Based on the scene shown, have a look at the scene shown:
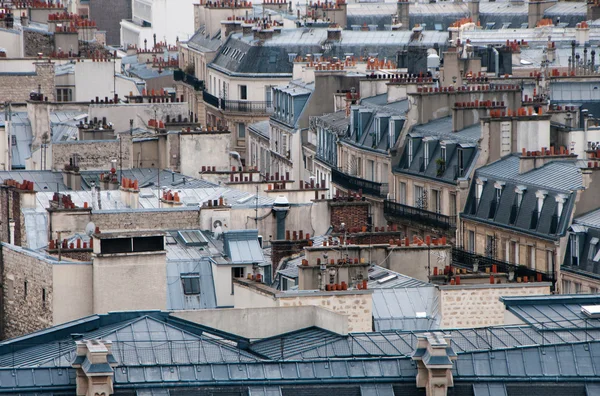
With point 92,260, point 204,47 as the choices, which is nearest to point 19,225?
point 92,260

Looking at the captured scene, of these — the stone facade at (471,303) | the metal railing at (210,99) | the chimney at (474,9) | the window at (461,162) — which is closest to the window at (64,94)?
the window at (461,162)

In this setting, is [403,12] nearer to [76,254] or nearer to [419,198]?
[419,198]

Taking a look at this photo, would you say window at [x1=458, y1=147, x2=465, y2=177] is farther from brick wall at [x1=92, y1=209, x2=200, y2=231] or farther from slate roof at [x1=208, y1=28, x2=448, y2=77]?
slate roof at [x1=208, y1=28, x2=448, y2=77]

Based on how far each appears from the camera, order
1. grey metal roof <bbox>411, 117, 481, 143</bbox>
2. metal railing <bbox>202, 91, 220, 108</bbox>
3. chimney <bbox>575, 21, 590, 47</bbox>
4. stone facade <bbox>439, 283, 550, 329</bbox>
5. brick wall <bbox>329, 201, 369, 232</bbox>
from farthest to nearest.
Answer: metal railing <bbox>202, 91, 220, 108</bbox>
chimney <bbox>575, 21, 590, 47</bbox>
grey metal roof <bbox>411, 117, 481, 143</bbox>
brick wall <bbox>329, 201, 369, 232</bbox>
stone facade <bbox>439, 283, 550, 329</bbox>

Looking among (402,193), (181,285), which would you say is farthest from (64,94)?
(181,285)

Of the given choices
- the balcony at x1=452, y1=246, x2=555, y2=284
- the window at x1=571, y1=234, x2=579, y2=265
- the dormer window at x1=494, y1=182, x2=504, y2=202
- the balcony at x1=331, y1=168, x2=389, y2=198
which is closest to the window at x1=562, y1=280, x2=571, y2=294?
the balcony at x1=452, y1=246, x2=555, y2=284
